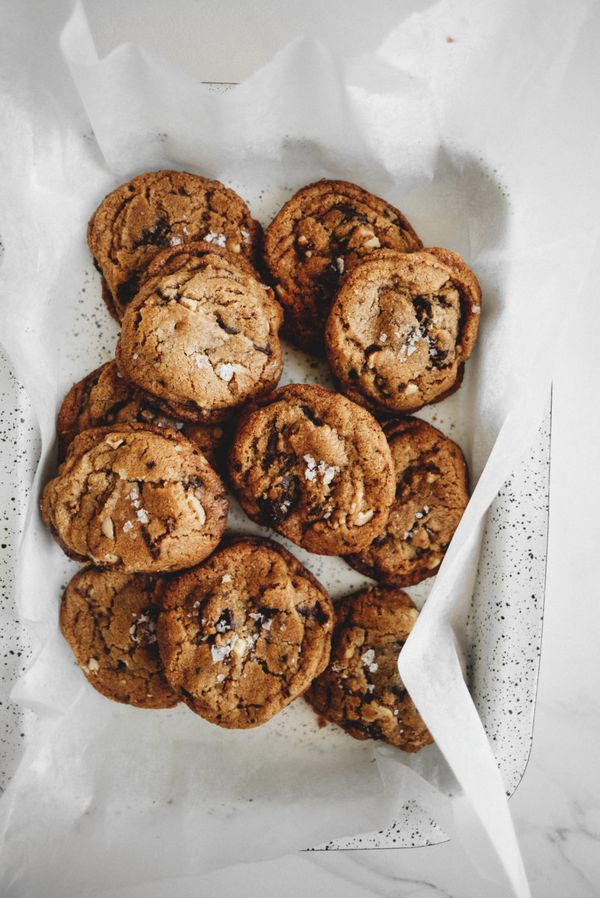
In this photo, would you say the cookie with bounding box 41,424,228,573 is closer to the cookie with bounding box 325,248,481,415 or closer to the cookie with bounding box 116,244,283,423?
the cookie with bounding box 116,244,283,423

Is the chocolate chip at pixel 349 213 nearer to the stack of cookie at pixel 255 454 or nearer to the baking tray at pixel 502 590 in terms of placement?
the stack of cookie at pixel 255 454

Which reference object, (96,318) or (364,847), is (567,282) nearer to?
(96,318)

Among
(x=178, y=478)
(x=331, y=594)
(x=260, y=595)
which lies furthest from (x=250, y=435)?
(x=331, y=594)

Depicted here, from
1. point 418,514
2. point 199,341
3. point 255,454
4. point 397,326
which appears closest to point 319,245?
point 397,326

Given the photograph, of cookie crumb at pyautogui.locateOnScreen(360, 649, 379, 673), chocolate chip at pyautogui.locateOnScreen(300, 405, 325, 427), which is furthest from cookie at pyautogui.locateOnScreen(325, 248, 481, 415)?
cookie crumb at pyautogui.locateOnScreen(360, 649, 379, 673)

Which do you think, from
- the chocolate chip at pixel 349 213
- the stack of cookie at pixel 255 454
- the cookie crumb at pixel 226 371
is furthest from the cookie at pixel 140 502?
the chocolate chip at pixel 349 213

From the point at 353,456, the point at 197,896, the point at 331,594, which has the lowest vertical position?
the point at 197,896
